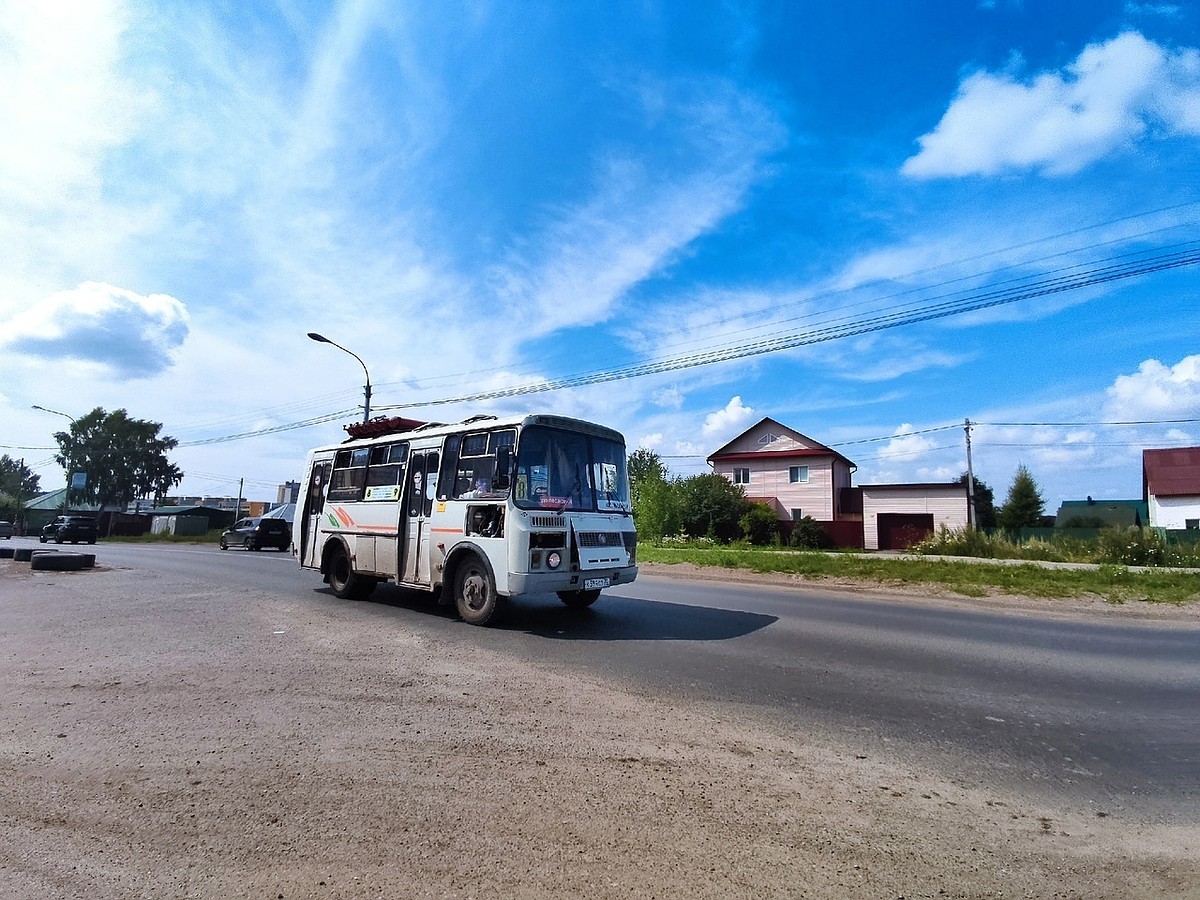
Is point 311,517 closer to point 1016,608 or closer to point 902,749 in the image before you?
point 902,749

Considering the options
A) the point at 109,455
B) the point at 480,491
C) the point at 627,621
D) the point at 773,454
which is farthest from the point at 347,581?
the point at 109,455

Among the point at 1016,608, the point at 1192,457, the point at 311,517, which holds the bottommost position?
the point at 1016,608

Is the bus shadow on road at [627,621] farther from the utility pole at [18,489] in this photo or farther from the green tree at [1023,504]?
the utility pole at [18,489]

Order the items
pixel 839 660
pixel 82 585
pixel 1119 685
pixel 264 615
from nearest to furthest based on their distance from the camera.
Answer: pixel 1119 685
pixel 839 660
pixel 264 615
pixel 82 585

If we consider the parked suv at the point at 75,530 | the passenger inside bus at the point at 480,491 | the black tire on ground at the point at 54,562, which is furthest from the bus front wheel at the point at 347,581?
the parked suv at the point at 75,530

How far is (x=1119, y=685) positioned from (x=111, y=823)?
823 centimetres

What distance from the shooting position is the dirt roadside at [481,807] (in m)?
2.81

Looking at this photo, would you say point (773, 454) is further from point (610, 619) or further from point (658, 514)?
point (610, 619)

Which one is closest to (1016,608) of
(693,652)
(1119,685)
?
(1119,685)

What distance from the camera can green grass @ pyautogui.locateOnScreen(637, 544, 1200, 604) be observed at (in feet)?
44.0

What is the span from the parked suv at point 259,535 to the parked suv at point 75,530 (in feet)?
42.6

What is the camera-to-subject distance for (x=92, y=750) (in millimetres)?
4215

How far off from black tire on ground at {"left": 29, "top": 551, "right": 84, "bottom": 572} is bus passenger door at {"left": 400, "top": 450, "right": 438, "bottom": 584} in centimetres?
1195

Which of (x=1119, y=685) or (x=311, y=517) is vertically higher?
(x=311, y=517)
